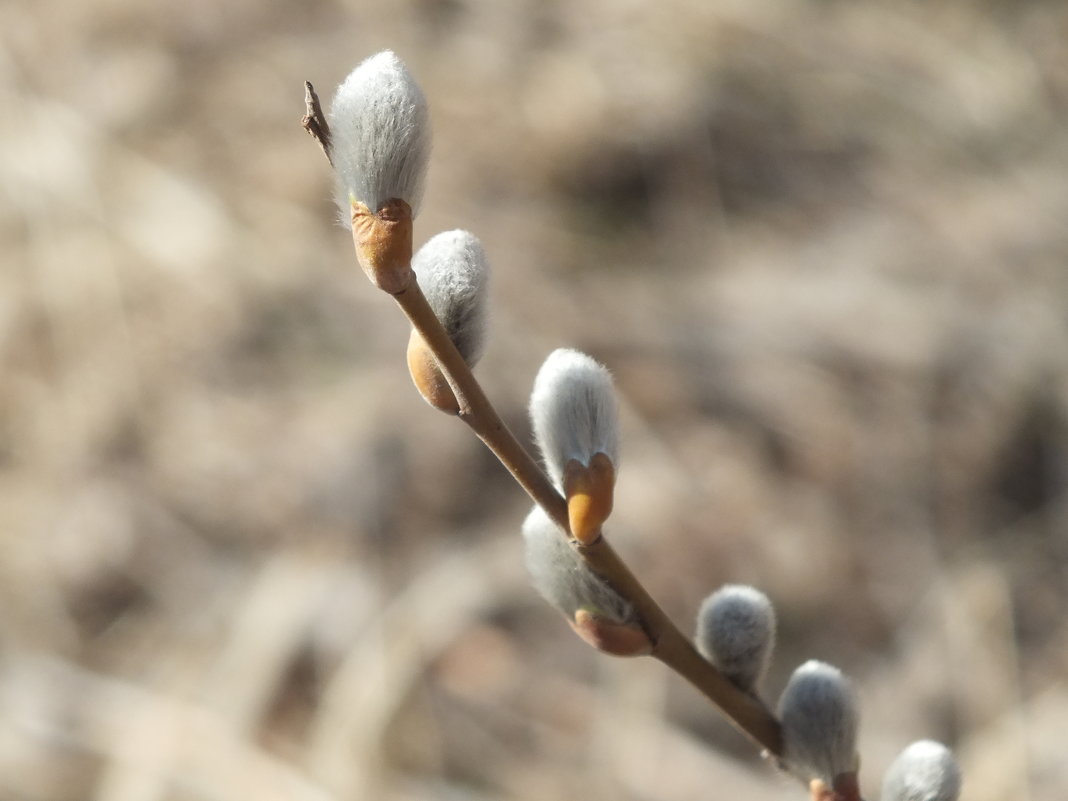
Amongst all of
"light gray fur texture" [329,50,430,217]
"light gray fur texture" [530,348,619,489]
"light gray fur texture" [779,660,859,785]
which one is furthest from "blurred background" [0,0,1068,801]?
"light gray fur texture" [329,50,430,217]

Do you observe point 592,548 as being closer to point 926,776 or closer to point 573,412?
point 573,412

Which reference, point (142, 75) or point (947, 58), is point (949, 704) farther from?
point (142, 75)

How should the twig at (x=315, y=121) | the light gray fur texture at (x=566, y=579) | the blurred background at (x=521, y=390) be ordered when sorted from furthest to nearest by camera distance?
1. the blurred background at (x=521, y=390)
2. the light gray fur texture at (x=566, y=579)
3. the twig at (x=315, y=121)

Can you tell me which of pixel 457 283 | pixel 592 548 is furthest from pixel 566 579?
pixel 457 283

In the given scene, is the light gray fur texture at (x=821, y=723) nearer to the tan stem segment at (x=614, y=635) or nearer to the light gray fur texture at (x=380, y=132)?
the tan stem segment at (x=614, y=635)

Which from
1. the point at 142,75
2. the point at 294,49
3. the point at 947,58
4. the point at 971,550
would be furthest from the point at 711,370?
the point at 142,75

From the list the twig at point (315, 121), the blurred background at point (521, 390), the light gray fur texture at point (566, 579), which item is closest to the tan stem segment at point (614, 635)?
the light gray fur texture at point (566, 579)
